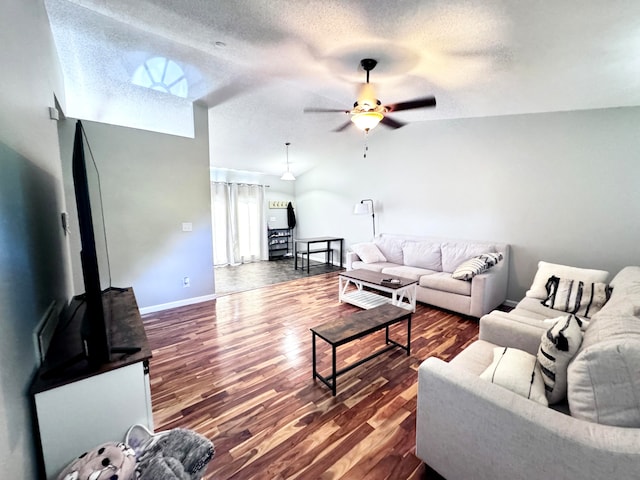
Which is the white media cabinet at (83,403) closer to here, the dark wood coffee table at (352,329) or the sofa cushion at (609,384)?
the dark wood coffee table at (352,329)

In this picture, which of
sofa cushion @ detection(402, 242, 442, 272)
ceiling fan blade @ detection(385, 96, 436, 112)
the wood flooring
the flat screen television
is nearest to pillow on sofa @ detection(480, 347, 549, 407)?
the wood flooring

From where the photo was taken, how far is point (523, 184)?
3.54 m

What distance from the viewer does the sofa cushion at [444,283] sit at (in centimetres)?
341

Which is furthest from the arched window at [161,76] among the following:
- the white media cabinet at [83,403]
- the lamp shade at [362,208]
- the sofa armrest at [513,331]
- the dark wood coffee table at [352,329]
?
the sofa armrest at [513,331]

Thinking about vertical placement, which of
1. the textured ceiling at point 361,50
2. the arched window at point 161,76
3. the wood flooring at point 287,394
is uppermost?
the arched window at point 161,76

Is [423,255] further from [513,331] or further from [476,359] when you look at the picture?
[476,359]

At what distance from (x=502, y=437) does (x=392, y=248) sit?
3899 mm

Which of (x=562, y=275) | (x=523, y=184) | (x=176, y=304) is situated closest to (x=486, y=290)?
(x=562, y=275)

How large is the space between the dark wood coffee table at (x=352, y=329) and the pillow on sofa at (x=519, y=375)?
0.93 m

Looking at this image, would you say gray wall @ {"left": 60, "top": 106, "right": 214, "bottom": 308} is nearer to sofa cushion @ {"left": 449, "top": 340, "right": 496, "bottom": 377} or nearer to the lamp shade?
the lamp shade

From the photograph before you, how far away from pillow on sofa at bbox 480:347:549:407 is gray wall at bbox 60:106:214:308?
3.83 meters

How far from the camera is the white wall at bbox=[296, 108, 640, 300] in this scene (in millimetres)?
2914

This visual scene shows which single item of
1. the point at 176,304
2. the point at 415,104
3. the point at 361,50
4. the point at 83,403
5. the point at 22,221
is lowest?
the point at 176,304

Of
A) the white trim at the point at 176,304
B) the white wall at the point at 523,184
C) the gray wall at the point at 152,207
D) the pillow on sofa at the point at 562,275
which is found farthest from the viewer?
the white trim at the point at 176,304
